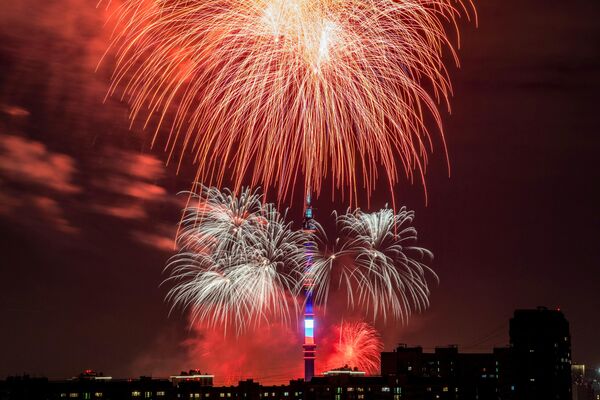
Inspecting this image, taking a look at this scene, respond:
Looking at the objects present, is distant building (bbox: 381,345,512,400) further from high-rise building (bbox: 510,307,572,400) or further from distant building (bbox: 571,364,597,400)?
distant building (bbox: 571,364,597,400)

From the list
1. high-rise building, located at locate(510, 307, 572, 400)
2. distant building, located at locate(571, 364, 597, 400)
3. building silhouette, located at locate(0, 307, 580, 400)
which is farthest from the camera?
distant building, located at locate(571, 364, 597, 400)

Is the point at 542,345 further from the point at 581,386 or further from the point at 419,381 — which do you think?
the point at 581,386

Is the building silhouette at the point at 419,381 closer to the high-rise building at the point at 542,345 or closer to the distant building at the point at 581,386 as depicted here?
the high-rise building at the point at 542,345

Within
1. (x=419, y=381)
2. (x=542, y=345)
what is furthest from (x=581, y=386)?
(x=419, y=381)

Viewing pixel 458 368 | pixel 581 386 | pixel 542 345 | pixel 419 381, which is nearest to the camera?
pixel 419 381

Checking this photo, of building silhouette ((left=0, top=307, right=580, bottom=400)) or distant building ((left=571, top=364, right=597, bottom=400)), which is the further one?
distant building ((left=571, top=364, right=597, bottom=400))

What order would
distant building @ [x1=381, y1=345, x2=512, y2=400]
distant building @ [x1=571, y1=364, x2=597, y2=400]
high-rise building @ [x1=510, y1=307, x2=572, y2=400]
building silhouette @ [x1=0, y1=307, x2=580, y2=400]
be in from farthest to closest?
distant building @ [x1=571, y1=364, x2=597, y2=400] → high-rise building @ [x1=510, y1=307, x2=572, y2=400] → distant building @ [x1=381, y1=345, x2=512, y2=400] → building silhouette @ [x1=0, y1=307, x2=580, y2=400]

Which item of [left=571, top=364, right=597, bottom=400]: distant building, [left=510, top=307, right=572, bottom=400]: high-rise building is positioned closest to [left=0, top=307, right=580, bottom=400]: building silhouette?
[left=510, top=307, right=572, bottom=400]: high-rise building

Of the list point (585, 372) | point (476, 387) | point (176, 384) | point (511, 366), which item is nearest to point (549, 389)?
point (511, 366)

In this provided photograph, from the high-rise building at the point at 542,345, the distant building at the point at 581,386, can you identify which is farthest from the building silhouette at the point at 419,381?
the distant building at the point at 581,386
